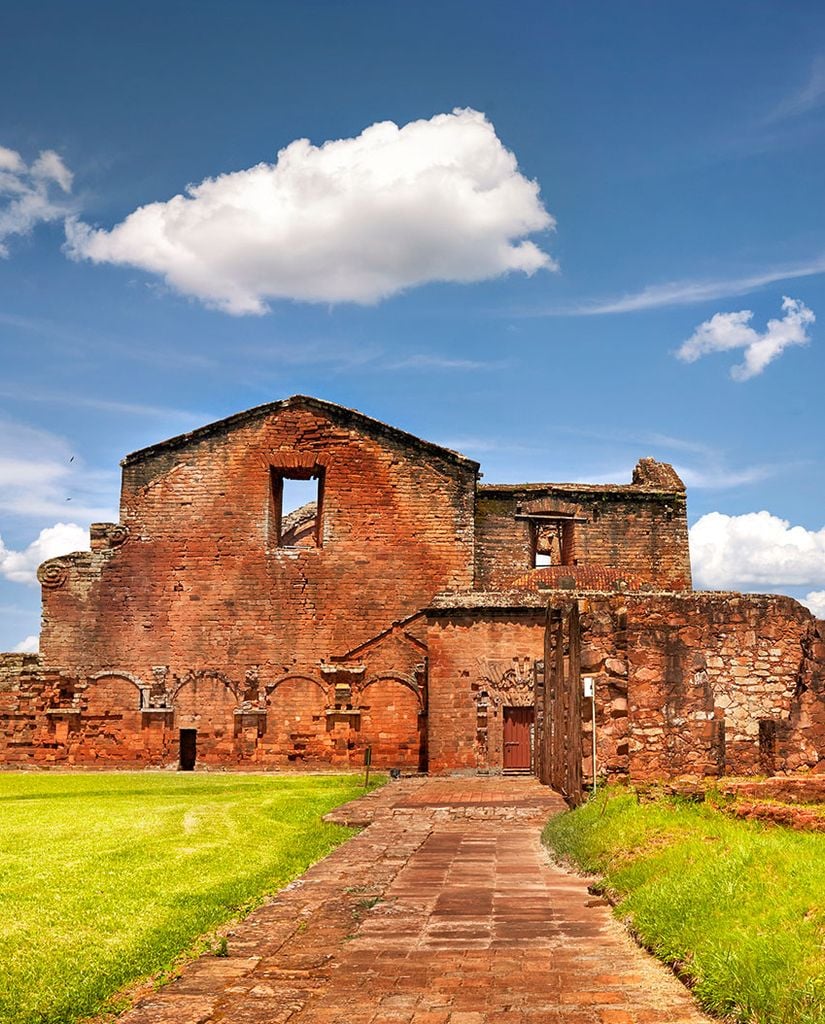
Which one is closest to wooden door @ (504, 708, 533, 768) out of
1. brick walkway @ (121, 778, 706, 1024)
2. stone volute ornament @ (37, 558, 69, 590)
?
stone volute ornament @ (37, 558, 69, 590)

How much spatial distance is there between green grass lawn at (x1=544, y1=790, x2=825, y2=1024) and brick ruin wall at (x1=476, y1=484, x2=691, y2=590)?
18418 mm

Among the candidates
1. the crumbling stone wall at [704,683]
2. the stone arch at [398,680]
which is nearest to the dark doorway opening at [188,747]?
the stone arch at [398,680]

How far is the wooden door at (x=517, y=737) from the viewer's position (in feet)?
71.8

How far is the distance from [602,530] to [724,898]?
74.1 ft

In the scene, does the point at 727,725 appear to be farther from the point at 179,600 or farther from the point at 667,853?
the point at 179,600

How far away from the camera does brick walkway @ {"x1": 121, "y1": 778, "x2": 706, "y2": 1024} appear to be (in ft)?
14.7

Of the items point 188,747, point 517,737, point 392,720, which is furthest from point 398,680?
point 188,747

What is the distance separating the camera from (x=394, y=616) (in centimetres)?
2531

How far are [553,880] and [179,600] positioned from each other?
19.3m

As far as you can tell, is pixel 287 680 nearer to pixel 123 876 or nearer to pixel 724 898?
pixel 123 876

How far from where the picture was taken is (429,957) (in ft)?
17.8

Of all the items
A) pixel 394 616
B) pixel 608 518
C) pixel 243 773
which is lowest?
pixel 243 773

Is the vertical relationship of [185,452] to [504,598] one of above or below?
above

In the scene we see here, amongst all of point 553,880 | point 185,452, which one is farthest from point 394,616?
point 553,880
